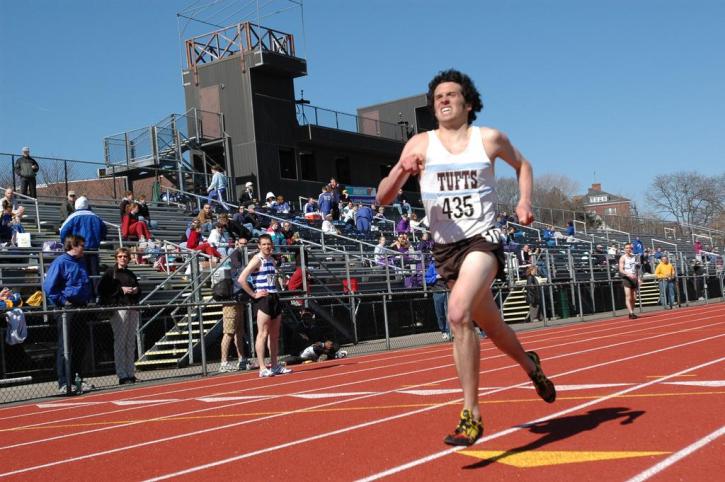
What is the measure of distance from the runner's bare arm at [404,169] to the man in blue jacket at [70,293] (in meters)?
7.87

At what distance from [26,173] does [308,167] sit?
1797cm

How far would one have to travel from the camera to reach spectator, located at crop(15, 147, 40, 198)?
22328 millimetres

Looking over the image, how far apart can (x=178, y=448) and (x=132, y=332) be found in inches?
Result: 281

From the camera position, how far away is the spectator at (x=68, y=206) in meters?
21.2

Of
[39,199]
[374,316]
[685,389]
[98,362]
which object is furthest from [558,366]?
[39,199]

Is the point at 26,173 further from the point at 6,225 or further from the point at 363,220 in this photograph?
the point at 363,220

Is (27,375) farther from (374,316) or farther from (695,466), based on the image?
(695,466)

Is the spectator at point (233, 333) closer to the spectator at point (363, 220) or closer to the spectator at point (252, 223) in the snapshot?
the spectator at point (252, 223)

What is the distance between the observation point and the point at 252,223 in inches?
957

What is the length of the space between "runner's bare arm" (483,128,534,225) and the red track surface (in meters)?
1.42

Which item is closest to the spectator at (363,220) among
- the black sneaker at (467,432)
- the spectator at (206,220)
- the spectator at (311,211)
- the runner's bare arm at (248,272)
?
the spectator at (311,211)

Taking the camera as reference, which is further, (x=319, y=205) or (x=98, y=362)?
(x=319, y=205)

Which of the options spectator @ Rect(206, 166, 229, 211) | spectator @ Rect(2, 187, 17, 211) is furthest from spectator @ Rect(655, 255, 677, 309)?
spectator @ Rect(2, 187, 17, 211)

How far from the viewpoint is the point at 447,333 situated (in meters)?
18.9
